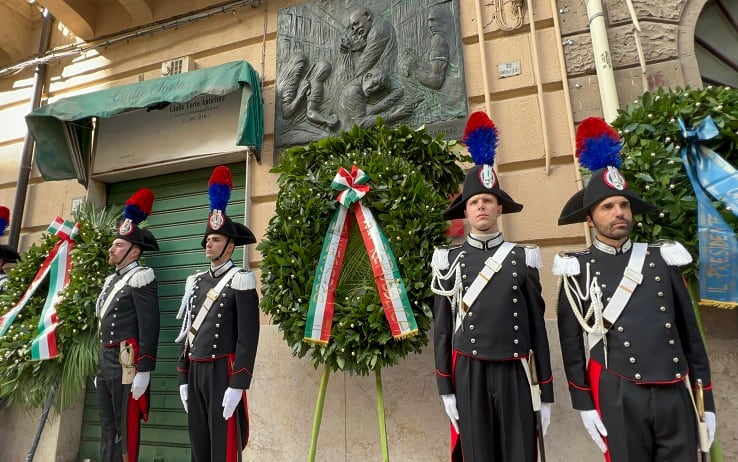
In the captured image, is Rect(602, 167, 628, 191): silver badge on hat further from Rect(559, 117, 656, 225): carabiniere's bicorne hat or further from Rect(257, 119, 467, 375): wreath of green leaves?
Rect(257, 119, 467, 375): wreath of green leaves

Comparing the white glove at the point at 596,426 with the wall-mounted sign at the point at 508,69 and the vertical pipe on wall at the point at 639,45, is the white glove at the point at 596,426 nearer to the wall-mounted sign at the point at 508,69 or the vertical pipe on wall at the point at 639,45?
the vertical pipe on wall at the point at 639,45

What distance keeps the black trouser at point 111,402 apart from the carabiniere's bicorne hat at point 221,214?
1.39 m

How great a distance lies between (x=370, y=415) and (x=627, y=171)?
2860 millimetres

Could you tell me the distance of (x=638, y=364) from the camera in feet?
7.21

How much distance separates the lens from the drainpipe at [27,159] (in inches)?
229

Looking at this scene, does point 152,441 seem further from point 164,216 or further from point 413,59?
point 413,59

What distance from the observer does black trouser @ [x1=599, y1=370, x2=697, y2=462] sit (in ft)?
6.93

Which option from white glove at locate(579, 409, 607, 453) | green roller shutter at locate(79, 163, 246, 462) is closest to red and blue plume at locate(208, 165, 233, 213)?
green roller shutter at locate(79, 163, 246, 462)

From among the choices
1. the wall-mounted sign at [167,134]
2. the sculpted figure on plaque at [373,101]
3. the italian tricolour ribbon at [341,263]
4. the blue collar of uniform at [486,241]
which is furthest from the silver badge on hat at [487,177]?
the wall-mounted sign at [167,134]

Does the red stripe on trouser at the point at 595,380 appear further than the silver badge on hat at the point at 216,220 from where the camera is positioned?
No

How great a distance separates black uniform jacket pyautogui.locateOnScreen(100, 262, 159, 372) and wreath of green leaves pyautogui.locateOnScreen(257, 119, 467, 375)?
4.22 ft

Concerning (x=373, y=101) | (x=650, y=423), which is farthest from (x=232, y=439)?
(x=373, y=101)

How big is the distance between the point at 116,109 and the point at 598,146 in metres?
5.07

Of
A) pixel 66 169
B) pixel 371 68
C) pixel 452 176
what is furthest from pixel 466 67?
pixel 66 169
